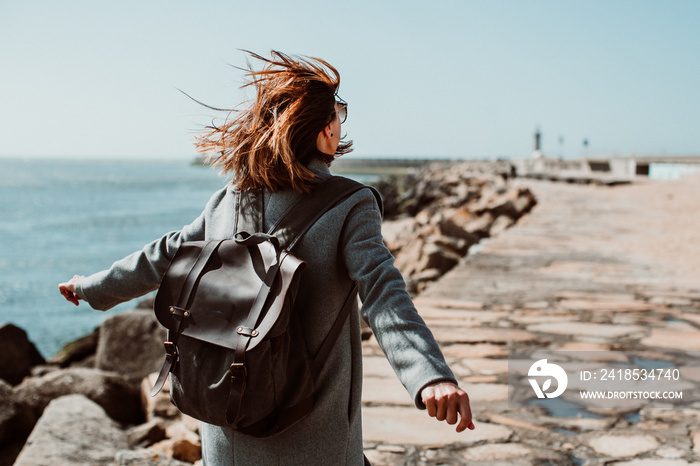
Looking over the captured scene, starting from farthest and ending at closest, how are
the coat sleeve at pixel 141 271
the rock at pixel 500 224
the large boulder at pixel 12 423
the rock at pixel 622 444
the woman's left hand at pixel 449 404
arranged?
the rock at pixel 500 224 < the large boulder at pixel 12 423 < the rock at pixel 622 444 < the coat sleeve at pixel 141 271 < the woman's left hand at pixel 449 404

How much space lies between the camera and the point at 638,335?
367 centimetres

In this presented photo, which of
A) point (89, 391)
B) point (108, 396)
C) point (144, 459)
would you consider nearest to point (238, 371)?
point (144, 459)

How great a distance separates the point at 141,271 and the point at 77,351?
652 centimetres

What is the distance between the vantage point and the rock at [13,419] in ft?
14.5

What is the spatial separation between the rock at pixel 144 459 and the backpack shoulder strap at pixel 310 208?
1436 mm

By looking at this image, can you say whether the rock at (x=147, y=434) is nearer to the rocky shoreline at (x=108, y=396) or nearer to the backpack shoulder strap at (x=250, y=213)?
the rocky shoreline at (x=108, y=396)

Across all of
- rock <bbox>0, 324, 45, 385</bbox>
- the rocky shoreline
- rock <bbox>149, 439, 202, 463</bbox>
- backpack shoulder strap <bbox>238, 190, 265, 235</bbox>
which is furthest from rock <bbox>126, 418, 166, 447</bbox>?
rock <bbox>0, 324, 45, 385</bbox>

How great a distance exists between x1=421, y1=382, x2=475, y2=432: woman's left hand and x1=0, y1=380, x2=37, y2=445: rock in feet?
13.8

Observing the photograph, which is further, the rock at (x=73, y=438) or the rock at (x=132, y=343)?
the rock at (x=132, y=343)

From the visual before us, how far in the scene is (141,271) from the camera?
1.67 metres

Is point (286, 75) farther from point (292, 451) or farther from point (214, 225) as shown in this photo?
point (292, 451)

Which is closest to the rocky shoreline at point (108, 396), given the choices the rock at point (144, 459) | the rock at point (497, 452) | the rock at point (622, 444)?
the rock at point (144, 459)

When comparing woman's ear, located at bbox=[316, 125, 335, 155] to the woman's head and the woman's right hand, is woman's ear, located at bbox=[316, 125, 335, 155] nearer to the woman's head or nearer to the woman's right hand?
the woman's head

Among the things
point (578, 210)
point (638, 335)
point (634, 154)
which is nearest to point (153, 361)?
point (638, 335)
